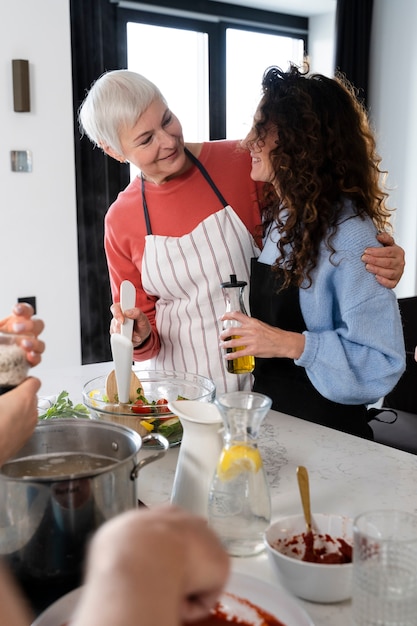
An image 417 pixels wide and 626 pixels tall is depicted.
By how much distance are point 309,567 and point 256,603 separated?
3.7 inches

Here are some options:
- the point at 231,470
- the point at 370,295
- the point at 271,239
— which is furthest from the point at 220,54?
the point at 231,470

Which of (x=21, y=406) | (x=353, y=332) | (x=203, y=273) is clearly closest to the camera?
(x=21, y=406)

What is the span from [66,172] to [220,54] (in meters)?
1.54

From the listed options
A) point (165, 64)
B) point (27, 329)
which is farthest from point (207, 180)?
point (165, 64)

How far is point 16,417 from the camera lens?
865 millimetres

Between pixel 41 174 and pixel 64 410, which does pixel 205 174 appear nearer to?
pixel 64 410

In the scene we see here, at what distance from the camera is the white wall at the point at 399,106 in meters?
4.58

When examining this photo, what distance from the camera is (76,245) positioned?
11.6 feet

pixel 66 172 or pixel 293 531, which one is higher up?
pixel 66 172

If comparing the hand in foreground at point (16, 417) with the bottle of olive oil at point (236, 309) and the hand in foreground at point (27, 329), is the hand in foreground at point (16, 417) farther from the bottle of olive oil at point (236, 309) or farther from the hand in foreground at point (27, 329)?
the bottle of olive oil at point (236, 309)

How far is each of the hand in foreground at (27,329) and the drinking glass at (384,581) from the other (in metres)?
0.44

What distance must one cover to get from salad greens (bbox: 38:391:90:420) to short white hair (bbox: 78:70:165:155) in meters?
0.76

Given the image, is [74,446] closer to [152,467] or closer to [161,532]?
[152,467]

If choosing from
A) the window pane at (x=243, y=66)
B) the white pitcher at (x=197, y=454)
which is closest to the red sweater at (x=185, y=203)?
the white pitcher at (x=197, y=454)
